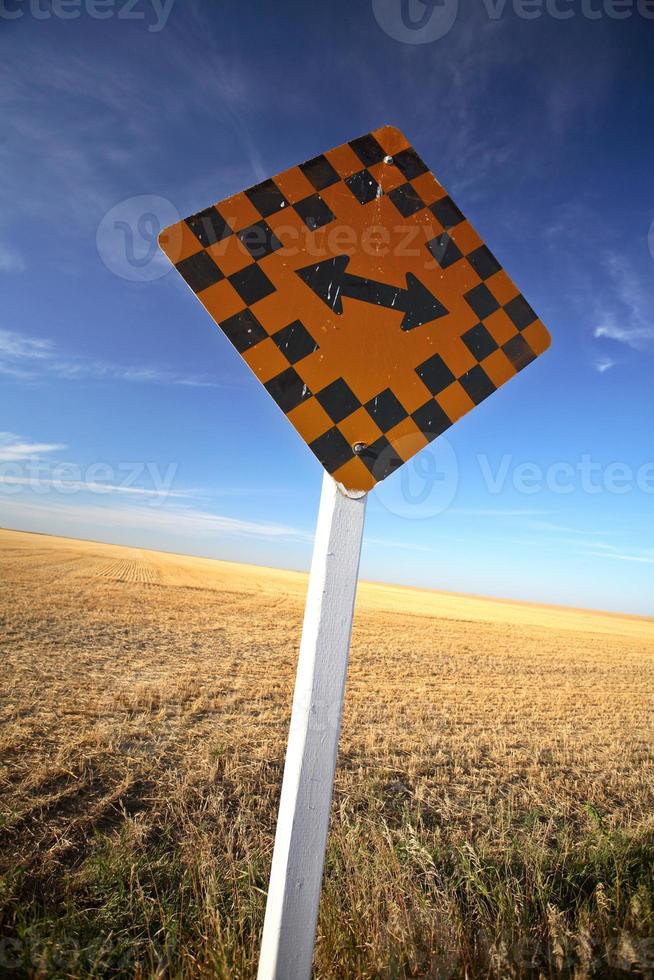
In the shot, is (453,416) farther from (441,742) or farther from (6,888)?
(441,742)

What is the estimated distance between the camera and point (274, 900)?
121 centimetres

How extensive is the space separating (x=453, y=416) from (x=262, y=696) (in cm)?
773

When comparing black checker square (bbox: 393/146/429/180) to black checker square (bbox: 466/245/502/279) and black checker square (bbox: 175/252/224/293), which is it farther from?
black checker square (bbox: 175/252/224/293)

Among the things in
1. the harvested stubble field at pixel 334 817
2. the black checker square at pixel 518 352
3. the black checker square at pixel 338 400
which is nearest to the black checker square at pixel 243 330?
the black checker square at pixel 338 400

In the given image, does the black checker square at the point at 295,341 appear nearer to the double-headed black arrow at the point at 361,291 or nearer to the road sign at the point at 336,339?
the road sign at the point at 336,339

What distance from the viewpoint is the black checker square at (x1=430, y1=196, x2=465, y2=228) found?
1645mm

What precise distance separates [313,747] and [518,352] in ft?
4.73

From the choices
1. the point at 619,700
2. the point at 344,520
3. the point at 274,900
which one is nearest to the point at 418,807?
the point at 274,900

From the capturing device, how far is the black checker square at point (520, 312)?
64.1 inches

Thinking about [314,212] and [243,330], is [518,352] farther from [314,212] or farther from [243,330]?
[243,330]

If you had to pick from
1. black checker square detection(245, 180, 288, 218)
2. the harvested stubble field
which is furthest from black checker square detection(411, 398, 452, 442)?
the harvested stubble field

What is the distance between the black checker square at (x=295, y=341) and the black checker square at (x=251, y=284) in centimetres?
13

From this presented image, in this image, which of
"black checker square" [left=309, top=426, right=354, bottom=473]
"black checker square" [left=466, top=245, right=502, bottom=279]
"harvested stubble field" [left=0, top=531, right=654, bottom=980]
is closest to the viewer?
"black checker square" [left=309, top=426, right=354, bottom=473]

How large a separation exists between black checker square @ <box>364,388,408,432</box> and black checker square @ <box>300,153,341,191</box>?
0.77 metres
